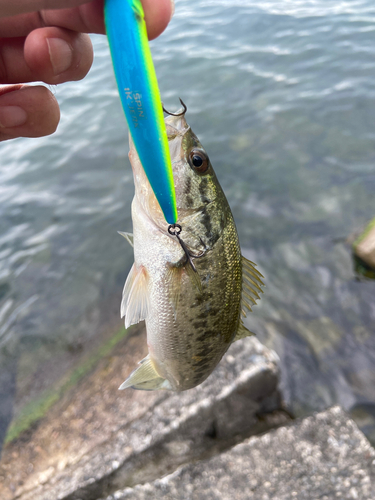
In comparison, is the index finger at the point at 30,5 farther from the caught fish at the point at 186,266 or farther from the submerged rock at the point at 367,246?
the submerged rock at the point at 367,246

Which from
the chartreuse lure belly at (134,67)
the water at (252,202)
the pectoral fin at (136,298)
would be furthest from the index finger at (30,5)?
the water at (252,202)

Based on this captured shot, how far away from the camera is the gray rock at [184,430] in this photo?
3.12 metres

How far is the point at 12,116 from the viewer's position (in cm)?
230

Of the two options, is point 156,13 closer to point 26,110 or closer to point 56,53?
point 56,53

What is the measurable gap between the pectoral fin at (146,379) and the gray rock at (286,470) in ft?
4.44

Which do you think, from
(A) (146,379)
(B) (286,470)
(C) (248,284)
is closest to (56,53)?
(C) (248,284)

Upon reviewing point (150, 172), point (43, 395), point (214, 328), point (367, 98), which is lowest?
point (43, 395)

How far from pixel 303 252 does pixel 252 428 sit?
3.39 meters

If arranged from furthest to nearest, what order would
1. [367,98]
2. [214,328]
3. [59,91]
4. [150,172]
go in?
[59,91] → [367,98] → [214,328] → [150,172]

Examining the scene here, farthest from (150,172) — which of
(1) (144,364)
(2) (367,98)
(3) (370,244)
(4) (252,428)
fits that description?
(2) (367,98)

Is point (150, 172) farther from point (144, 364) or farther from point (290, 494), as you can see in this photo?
point (290, 494)

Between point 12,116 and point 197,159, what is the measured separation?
126cm

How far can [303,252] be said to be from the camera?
20.7ft

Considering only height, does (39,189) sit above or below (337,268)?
above
